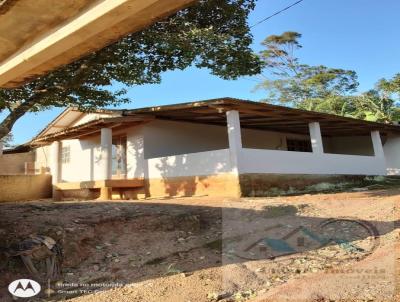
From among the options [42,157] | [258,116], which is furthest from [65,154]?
[258,116]

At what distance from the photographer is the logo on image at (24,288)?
4.43 meters

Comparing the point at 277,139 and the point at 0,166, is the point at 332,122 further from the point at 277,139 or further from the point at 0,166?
the point at 0,166

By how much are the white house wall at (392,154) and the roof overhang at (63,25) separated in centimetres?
2046

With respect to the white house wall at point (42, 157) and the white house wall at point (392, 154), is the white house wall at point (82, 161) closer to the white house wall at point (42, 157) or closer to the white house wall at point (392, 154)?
the white house wall at point (42, 157)

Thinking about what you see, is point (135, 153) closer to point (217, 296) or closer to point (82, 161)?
point (82, 161)

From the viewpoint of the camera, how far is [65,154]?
1767 cm

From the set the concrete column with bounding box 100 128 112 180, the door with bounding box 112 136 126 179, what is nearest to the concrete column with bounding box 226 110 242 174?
the concrete column with bounding box 100 128 112 180

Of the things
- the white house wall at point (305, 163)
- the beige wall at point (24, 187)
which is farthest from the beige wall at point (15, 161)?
the white house wall at point (305, 163)

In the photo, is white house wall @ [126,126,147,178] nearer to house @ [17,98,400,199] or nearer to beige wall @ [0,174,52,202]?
house @ [17,98,400,199]

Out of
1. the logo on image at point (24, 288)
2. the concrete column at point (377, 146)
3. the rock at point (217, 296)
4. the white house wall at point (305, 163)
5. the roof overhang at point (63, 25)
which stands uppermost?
the concrete column at point (377, 146)

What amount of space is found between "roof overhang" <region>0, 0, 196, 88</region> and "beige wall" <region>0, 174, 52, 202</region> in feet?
41.7

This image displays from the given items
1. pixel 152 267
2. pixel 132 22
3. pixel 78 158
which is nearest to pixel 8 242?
pixel 152 267

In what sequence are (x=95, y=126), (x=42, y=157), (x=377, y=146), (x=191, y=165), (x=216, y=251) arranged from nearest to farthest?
(x=216, y=251), (x=191, y=165), (x=95, y=126), (x=377, y=146), (x=42, y=157)

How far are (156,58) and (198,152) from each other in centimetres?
506
